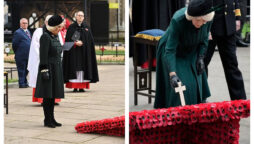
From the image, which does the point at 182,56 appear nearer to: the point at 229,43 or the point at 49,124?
the point at 229,43

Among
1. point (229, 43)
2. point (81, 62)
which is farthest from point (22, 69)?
point (229, 43)

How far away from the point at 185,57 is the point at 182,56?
0.02 m

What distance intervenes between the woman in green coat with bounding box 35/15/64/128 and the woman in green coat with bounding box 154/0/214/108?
4.06 ft

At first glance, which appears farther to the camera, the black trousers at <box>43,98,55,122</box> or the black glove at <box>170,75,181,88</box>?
the black trousers at <box>43,98,55,122</box>

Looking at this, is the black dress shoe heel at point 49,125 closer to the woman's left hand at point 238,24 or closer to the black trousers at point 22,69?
the black trousers at point 22,69

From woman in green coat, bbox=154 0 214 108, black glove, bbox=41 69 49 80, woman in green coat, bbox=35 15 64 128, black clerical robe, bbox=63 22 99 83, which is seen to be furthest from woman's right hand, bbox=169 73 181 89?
black clerical robe, bbox=63 22 99 83

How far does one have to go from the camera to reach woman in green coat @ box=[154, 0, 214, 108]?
328 centimetres

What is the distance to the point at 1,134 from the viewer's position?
272 cm

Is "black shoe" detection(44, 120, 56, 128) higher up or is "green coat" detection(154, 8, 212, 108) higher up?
"green coat" detection(154, 8, 212, 108)

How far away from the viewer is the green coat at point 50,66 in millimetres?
4609

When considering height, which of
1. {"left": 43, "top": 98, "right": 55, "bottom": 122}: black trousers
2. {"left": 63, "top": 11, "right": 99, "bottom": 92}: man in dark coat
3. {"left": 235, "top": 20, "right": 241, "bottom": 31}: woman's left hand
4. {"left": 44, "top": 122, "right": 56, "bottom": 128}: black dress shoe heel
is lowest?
{"left": 44, "top": 122, "right": 56, "bottom": 128}: black dress shoe heel

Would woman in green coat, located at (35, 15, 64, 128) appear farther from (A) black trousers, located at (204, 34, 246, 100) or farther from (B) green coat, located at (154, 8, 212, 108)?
(A) black trousers, located at (204, 34, 246, 100)

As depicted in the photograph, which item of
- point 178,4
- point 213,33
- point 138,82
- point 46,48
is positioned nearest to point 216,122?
point 213,33

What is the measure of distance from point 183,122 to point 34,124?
239 cm
